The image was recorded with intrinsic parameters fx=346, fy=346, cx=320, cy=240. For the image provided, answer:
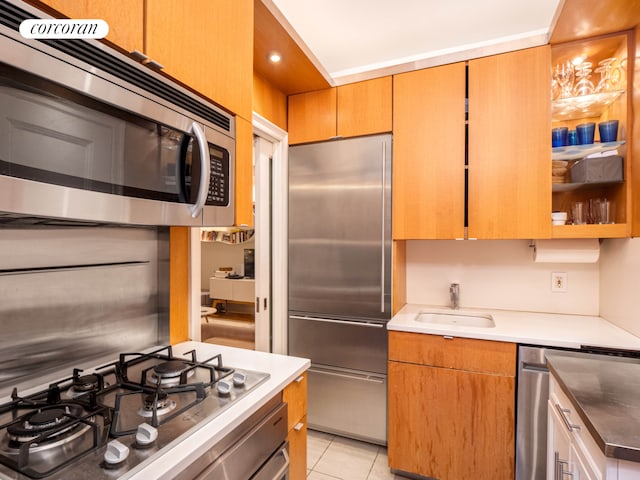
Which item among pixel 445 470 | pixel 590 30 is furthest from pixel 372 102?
pixel 445 470

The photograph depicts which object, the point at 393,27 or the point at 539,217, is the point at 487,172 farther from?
the point at 393,27

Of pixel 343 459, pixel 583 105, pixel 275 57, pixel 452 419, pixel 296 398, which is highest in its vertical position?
pixel 275 57

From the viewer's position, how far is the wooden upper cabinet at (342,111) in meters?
2.24

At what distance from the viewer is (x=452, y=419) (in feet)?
6.17

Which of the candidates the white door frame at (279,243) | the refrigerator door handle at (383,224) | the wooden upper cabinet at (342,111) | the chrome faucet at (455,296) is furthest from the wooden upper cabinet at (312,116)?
the chrome faucet at (455,296)

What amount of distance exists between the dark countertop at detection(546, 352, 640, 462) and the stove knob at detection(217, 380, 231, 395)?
968 millimetres

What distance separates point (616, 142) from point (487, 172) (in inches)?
24.3

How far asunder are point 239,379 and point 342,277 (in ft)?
4.25

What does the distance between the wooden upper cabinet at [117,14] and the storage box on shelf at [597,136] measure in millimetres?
2051

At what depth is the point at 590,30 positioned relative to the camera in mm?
1777

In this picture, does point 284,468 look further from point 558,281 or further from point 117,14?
point 558,281

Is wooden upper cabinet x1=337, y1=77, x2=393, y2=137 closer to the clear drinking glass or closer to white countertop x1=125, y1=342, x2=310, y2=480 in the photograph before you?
the clear drinking glass

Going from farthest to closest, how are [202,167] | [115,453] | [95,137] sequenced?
1. [202,167]
2. [95,137]
3. [115,453]

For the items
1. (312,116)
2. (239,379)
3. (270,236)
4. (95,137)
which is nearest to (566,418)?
(239,379)
